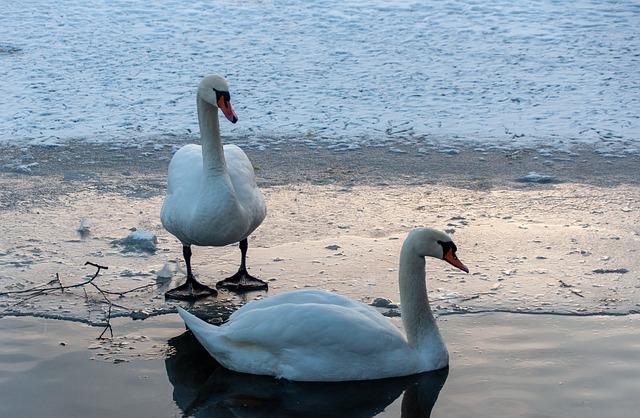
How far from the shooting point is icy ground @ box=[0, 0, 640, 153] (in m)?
9.13

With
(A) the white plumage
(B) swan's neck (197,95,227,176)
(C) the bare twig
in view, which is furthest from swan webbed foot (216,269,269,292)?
(B) swan's neck (197,95,227,176)

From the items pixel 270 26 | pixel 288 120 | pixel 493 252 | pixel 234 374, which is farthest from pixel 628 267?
pixel 270 26

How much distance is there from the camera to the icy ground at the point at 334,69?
9.13 meters

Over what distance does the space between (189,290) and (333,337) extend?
1327 millimetres

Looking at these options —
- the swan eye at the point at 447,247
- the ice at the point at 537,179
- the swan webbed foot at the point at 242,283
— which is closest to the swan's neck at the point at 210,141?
the swan webbed foot at the point at 242,283

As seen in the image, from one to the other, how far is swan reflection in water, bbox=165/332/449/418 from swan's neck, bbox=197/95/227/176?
4.03ft

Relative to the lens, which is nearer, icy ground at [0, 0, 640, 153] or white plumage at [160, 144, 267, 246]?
white plumage at [160, 144, 267, 246]

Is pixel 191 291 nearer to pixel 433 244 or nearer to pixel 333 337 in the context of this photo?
pixel 333 337

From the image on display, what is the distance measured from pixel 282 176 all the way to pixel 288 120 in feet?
5.32

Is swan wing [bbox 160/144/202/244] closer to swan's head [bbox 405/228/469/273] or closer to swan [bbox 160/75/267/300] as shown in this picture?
swan [bbox 160/75/267/300]

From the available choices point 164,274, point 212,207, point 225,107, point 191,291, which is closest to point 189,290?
point 191,291

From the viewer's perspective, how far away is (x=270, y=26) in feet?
41.1

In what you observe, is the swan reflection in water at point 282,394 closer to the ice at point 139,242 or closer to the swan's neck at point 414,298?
the swan's neck at point 414,298

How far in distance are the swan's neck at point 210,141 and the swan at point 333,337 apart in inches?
44.7
